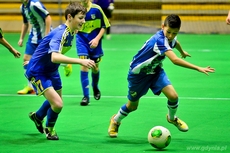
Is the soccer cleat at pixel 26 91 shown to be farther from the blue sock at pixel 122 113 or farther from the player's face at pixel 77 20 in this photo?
the player's face at pixel 77 20

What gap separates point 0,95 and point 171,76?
4216mm

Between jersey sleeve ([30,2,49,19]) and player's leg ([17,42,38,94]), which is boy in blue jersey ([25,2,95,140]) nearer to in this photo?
jersey sleeve ([30,2,49,19])

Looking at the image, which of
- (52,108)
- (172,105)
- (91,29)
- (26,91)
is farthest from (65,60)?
(26,91)

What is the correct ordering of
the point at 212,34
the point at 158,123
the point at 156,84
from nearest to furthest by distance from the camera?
the point at 156,84 → the point at 158,123 → the point at 212,34

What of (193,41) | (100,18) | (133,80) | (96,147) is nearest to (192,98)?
(100,18)

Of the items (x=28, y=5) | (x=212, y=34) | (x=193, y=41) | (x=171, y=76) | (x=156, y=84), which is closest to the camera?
(x=156, y=84)

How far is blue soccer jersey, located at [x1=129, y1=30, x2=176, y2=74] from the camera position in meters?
7.40

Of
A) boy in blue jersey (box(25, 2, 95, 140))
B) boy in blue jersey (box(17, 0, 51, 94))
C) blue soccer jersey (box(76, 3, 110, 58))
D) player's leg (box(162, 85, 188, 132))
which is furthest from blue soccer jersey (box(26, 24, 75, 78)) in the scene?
boy in blue jersey (box(17, 0, 51, 94))

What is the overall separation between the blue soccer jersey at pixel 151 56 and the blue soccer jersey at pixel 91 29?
312 centimetres

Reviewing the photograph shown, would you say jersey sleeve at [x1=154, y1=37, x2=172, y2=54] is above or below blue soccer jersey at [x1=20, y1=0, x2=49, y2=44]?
above

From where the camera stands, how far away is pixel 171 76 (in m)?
13.8

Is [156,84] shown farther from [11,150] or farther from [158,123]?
[11,150]

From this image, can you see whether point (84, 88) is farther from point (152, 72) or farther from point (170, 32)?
point (170, 32)

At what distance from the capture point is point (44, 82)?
300 inches
